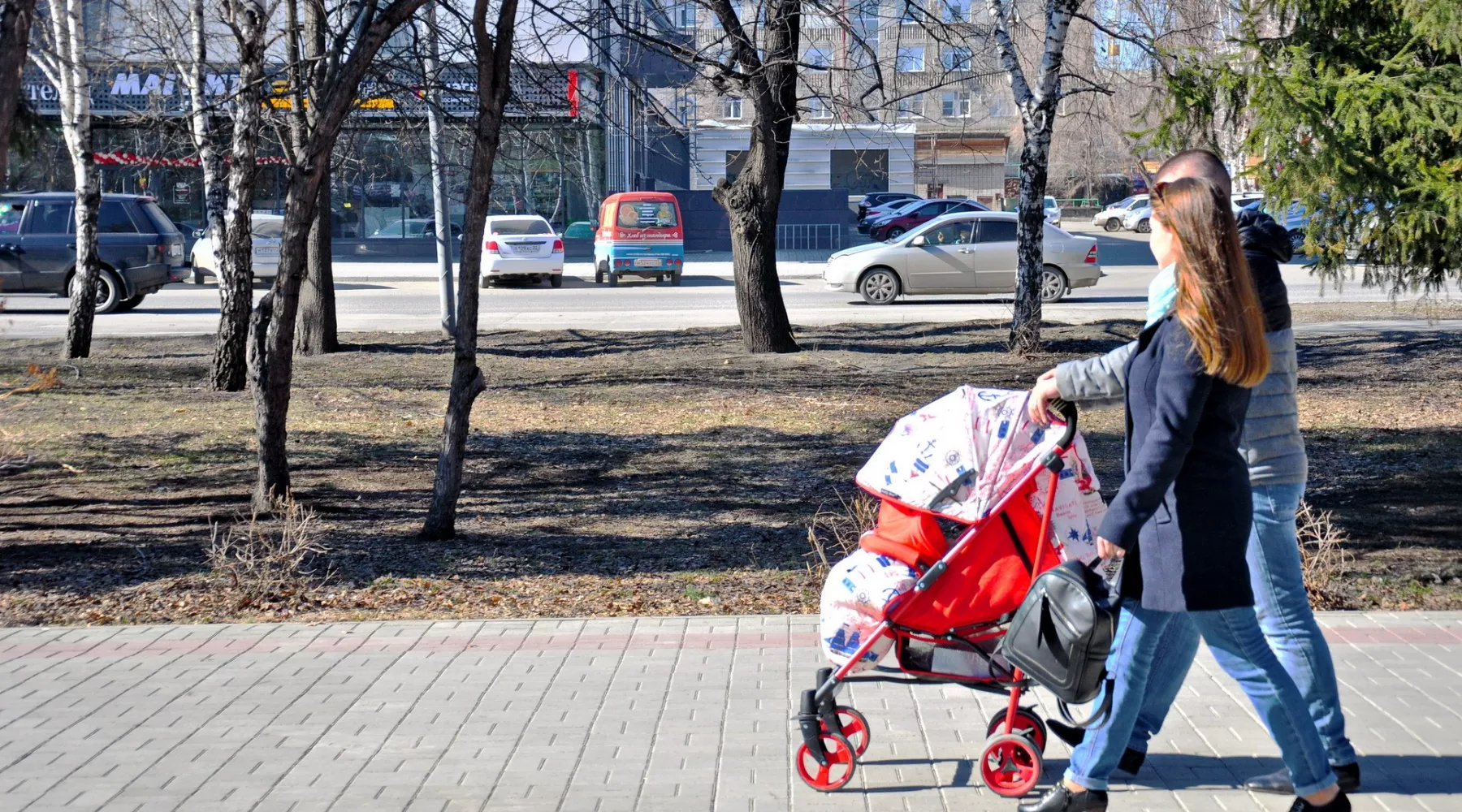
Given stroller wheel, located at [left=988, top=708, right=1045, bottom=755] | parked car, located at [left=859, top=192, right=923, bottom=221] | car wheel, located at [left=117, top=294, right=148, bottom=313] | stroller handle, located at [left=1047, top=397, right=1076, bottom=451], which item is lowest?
stroller wheel, located at [left=988, top=708, right=1045, bottom=755]

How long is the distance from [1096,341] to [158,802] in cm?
1358

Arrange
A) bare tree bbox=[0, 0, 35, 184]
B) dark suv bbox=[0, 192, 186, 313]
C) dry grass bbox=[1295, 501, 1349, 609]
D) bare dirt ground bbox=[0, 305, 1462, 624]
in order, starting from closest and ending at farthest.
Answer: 1. bare tree bbox=[0, 0, 35, 184]
2. dry grass bbox=[1295, 501, 1349, 609]
3. bare dirt ground bbox=[0, 305, 1462, 624]
4. dark suv bbox=[0, 192, 186, 313]

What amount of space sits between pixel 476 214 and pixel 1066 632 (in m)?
4.55

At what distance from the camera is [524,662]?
17.7 ft

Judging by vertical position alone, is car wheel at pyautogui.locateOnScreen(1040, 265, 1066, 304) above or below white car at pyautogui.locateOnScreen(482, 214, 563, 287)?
below

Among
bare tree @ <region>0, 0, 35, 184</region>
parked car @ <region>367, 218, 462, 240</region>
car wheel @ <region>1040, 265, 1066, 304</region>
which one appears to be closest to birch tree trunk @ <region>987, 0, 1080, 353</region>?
car wheel @ <region>1040, 265, 1066, 304</region>

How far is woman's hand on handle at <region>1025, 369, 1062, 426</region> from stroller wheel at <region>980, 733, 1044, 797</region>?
3.26 feet

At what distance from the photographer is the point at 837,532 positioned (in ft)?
22.1

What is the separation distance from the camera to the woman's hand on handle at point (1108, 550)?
3449mm

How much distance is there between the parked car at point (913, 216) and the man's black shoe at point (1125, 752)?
3925 centimetres

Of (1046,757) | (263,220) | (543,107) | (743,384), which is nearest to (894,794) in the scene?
(1046,757)

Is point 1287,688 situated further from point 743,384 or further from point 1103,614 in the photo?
point 743,384

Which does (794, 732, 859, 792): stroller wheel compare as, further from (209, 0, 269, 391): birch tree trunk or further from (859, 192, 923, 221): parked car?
(859, 192, 923, 221): parked car

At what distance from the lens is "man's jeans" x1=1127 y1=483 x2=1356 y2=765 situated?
12.2ft
